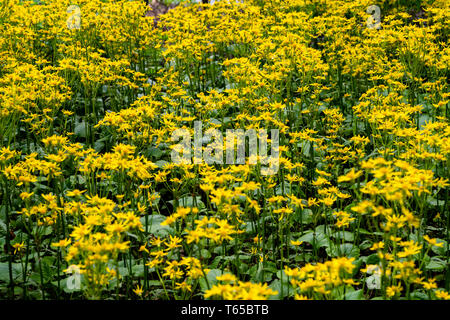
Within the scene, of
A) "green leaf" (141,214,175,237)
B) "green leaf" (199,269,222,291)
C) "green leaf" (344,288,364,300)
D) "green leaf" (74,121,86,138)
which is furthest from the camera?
"green leaf" (74,121,86,138)

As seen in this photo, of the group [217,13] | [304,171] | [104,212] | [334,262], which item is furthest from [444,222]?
[217,13]

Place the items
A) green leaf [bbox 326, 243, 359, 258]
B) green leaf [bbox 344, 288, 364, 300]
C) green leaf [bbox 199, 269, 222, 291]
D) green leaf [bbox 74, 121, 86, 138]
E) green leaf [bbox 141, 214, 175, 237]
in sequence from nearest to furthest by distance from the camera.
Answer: green leaf [bbox 344, 288, 364, 300] → green leaf [bbox 199, 269, 222, 291] → green leaf [bbox 326, 243, 359, 258] → green leaf [bbox 141, 214, 175, 237] → green leaf [bbox 74, 121, 86, 138]

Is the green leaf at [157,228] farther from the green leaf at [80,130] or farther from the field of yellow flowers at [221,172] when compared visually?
the green leaf at [80,130]

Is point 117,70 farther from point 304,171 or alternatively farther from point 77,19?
point 304,171

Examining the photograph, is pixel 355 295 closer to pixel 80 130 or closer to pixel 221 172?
pixel 221 172

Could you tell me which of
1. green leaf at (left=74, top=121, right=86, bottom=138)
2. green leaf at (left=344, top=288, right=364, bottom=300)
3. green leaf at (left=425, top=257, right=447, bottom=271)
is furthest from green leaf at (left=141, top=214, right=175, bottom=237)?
green leaf at (left=74, top=121, right=86, bottom=138)

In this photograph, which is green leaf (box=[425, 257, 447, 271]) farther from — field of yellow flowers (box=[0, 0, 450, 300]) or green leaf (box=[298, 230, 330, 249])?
green leaf (box=[298, 230, 330, 249])

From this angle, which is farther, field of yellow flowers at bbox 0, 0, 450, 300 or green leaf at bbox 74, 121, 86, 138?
green leaf at bbox 74, 121, 86, 138

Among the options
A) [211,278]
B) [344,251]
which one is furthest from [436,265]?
[211,278]

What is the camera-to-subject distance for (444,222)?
3369 millimetres

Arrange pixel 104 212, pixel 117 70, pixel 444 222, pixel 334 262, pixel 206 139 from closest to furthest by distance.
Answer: pixel 334 262 → pixel 104 212 → pixel 444 222 → pixel 206 139 → pixel 117 70

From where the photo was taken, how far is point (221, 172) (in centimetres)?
292

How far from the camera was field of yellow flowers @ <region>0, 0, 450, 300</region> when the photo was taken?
249 centimetres
